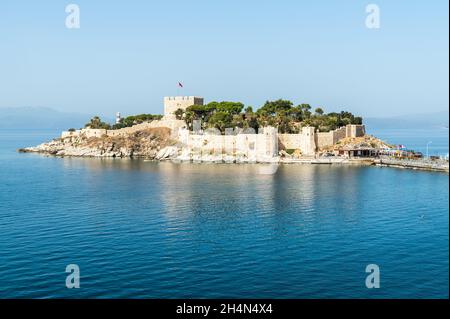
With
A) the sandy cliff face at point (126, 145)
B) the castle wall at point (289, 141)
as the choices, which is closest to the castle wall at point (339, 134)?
the castle wall at point (289, 141)

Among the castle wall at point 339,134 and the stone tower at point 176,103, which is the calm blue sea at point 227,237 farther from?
the stone tower at point 176,103

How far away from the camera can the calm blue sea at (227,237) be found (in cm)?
2059

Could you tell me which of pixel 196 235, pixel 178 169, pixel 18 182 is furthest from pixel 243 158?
pixel 196 235

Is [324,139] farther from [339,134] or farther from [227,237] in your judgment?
[227,237]

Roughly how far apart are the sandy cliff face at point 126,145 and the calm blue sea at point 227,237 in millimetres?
31459

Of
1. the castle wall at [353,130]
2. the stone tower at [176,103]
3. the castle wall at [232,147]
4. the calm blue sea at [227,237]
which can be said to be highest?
the stone tower at [176,103]

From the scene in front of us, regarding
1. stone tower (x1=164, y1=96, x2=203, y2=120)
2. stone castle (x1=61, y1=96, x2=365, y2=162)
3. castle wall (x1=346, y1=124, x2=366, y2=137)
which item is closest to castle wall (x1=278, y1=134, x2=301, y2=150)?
stone castle (x1=61, y1=96, x2=365, y2=162)

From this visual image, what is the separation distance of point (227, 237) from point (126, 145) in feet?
192

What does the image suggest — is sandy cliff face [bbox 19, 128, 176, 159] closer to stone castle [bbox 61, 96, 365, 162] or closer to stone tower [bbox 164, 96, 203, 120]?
stone castle [bbox 61, 96, 365, 162]

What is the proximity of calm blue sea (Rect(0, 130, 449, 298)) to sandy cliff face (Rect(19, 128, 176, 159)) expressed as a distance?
31.5 m

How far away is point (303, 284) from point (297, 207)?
53.6 ft

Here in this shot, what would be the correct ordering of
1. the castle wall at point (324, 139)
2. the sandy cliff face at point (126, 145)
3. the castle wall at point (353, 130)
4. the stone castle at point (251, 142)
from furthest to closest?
the sandy cliff face at point (126, 145) < the castle wall at point (353, 130) < the castle wall at point (324, 139) < the stone castle at point (251, 142)

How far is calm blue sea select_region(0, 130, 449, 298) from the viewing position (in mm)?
20594

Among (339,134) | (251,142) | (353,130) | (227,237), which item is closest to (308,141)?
(339,134)
